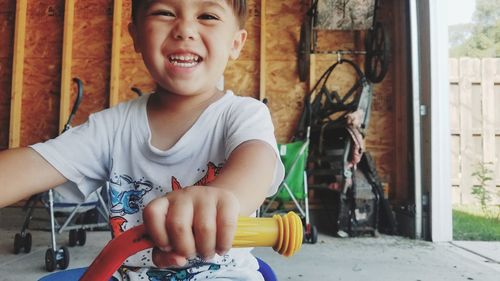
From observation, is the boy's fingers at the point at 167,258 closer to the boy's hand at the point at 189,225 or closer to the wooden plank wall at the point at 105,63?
the boy's hand at the point at 189,225

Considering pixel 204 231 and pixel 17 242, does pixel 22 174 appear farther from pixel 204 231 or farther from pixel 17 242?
pixel 17 242

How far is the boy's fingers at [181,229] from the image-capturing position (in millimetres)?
344

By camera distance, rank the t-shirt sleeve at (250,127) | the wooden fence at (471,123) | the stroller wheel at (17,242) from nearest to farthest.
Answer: the t-shirt sleeve at (250,127) → the stroller wheel at (17,242) → the wooden fence at (471,123)

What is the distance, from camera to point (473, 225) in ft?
14.3

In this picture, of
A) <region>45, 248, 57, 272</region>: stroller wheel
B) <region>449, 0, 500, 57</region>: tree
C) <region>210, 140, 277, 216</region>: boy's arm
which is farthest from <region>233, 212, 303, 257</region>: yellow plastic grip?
<region>449, 0, 500, 57</region>: tree

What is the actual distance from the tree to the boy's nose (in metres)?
4.35

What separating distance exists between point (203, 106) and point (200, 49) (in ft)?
0.53

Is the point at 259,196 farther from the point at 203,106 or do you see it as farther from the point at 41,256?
the point at 41,256

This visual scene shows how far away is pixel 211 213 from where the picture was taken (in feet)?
1.17

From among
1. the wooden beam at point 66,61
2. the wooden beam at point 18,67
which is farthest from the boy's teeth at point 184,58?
the wooden beam at point 18,67

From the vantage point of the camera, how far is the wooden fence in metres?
5.45

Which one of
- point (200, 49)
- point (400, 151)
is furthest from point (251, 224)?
point (400, 151)

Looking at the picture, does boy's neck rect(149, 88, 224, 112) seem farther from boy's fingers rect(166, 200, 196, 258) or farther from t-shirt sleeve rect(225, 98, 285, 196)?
boy's fingers rect(166, 200, 196, 258)

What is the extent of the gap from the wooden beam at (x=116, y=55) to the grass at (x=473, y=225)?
144 inches
